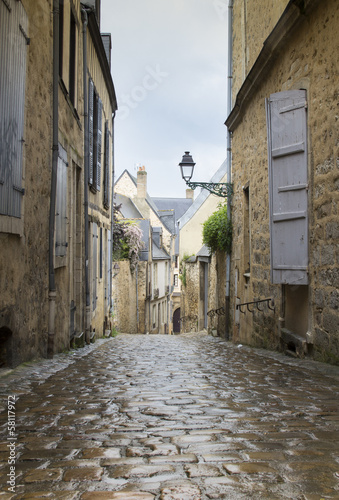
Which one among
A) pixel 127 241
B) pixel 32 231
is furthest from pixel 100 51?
pixel 127 241

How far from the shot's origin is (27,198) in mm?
4957

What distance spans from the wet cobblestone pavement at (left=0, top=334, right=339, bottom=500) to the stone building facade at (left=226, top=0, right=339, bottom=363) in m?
1.17

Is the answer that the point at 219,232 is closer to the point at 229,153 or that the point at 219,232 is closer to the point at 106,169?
the point at 229,153

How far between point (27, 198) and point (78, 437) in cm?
277

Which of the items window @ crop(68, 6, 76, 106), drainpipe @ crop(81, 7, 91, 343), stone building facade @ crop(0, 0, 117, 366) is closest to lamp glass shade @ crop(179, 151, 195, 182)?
stone building facade @ crop(0, 0, 117, 366)

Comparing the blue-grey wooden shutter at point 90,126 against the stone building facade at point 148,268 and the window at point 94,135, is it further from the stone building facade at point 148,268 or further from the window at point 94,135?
the stone building facade at point 148,268

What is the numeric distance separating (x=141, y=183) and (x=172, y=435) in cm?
3015

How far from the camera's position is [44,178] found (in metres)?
5.73

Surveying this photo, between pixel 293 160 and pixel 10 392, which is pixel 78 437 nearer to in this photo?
pixel 10 392

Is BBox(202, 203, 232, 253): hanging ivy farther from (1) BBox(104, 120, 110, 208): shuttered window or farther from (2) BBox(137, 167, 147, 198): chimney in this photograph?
(2) BBox(137, 167, 147, 198): chimney

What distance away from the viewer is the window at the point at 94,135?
959 centimetres

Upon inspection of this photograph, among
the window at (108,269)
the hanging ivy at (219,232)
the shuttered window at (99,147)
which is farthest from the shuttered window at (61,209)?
the window at (108,269)

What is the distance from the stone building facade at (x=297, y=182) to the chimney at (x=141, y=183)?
77.0 ft

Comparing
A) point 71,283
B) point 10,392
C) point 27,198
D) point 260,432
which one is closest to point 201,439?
point 260,432
